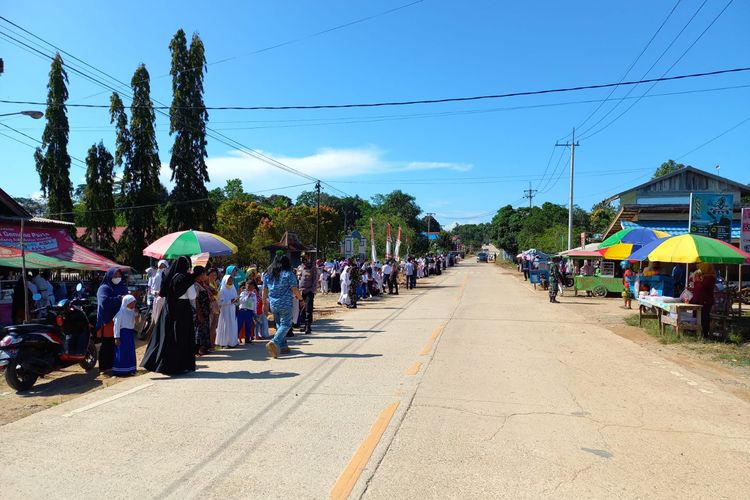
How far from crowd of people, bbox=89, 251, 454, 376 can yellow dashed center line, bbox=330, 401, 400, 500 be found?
3.93 meters

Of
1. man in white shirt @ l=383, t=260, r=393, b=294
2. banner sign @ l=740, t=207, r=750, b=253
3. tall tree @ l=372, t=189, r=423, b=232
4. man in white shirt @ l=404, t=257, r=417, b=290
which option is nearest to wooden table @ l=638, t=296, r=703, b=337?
banner sign @ l=740, t=207, r=750, b=253

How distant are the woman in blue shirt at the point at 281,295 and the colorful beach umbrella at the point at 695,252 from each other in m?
8.55

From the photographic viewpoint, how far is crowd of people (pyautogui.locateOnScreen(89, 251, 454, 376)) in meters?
8.37

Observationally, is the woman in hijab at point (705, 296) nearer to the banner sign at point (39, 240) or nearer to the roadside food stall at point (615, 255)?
the roadside food stall at point (615, 255)

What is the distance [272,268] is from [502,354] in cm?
462

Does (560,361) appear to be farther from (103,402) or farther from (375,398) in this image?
(103,402)

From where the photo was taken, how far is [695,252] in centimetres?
1216

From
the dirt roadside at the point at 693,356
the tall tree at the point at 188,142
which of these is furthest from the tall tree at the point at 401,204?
the dirt roadside at the point at 693,356

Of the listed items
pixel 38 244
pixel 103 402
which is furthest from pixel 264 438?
pixel 38 244

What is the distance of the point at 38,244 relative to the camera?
1578 centimetres

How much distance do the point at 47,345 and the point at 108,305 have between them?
100cm

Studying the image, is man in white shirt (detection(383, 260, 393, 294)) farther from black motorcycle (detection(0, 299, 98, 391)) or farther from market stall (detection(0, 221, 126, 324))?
black motorcycle (detection(0, 299, 98, 391))

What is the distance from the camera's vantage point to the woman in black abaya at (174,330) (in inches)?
324

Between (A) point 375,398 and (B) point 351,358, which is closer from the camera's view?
(A) point 375,398
